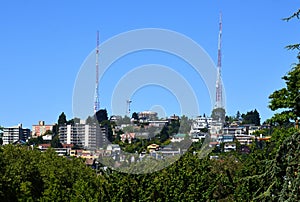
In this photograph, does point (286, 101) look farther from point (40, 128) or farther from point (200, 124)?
point (40, 128)

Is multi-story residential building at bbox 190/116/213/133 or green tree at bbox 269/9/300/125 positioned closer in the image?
green tree at bbox 269/9/300/125

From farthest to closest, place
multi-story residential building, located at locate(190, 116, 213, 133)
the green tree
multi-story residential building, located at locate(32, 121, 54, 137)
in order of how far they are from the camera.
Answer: multi-story residential building, located at locate(32, 121, 54, 137) < multi-story residential building, located at locate(190, 116, 213, 133) < the green tree

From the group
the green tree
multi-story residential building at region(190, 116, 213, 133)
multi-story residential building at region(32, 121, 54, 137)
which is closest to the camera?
the green tree

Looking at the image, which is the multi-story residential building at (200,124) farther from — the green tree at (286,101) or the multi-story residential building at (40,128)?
the multi-story residential building at (40,128)

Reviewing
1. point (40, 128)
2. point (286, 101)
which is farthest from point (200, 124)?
point (40, 128)

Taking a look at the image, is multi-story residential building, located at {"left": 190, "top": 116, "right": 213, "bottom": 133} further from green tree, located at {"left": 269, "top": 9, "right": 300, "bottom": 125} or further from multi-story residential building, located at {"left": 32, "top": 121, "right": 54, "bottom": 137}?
multi-story residential building, located at {"left": 32, "top": 121, "right": 54, "bottom": 137}

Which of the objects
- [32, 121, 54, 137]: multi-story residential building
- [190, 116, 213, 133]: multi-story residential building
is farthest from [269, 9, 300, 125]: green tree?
[32, 121, 54, 137]: multi-story residential building

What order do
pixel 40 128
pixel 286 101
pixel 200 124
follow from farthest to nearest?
pixel 40 128 → pixel 200 124 → pixel 286 101

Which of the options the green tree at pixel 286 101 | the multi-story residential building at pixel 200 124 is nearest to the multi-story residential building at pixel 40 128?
the multi-story residential building at pixel 200 124

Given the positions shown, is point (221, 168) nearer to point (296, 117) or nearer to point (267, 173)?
point (296, 117)

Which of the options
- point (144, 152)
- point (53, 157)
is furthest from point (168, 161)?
point (53, 157)

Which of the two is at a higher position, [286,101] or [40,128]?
[40,128]

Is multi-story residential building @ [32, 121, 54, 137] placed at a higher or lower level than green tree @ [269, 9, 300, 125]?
higher

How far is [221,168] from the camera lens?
47.9 metres
